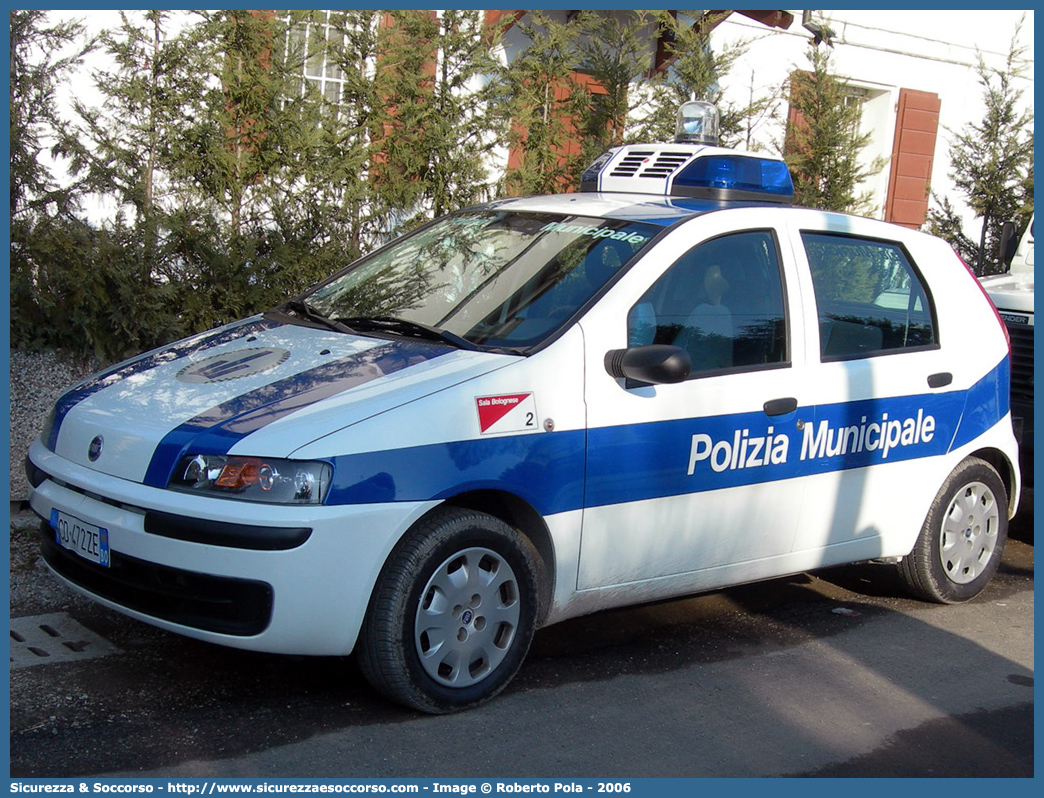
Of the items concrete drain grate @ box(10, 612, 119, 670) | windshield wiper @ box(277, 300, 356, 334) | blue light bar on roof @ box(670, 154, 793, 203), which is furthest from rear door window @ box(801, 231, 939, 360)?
concrete drain grate @ box(10, 612, 119, 670)

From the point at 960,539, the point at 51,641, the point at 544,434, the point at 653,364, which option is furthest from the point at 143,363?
the point at 960,539

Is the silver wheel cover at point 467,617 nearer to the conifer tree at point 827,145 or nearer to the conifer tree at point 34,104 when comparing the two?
the conifer tree at point 34,104

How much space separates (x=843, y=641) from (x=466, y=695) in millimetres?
1915

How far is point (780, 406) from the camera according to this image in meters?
4.68

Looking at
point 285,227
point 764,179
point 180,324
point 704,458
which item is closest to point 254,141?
point 285,227

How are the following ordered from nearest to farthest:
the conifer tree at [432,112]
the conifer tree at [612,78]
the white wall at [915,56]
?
1. the conifer tree at [432,112]
2. the conifer tree at [612,78]
3. the white wall at [915,56]

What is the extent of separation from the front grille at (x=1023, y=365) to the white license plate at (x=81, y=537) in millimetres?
5448

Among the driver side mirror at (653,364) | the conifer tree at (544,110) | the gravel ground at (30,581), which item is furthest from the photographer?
the conifer tree at (544,110)

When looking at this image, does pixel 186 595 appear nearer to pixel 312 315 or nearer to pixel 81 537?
pixel 81 537

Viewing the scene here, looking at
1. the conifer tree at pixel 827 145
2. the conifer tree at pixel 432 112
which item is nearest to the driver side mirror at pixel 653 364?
the conifer tree at pixel 432 112

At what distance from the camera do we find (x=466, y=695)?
4016 millimetres

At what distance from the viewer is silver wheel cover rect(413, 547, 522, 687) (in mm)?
3904

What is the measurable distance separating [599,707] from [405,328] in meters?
1.57

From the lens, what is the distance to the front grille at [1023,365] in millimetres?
7086
